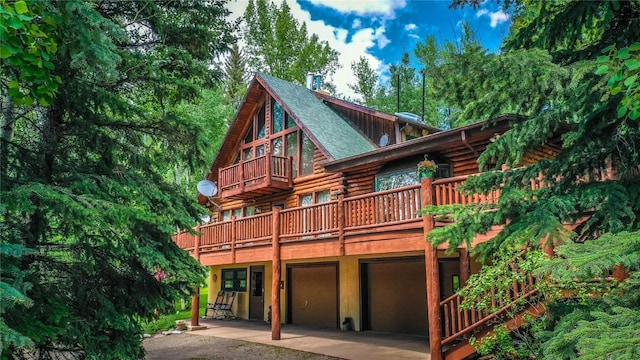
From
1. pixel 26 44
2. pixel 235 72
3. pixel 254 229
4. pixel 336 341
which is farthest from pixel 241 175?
pixel 235 72

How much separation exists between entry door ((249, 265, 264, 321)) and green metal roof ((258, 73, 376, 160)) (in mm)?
6030

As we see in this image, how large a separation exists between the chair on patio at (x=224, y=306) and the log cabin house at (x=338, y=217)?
29cm

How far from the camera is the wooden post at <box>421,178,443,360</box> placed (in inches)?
312

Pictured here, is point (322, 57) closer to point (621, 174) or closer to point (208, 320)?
point (208, 320)

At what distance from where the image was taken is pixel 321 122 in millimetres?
16719

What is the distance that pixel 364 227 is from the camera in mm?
9906

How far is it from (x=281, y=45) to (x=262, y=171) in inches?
701

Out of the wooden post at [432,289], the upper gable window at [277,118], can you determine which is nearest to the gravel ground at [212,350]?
the wooden post at [432,289]

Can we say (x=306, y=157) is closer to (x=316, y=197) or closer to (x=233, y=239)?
(x=316, y=197)

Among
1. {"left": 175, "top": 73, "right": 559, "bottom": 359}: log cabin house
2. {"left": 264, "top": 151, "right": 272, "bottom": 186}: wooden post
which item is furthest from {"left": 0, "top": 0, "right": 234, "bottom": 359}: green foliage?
{"left": 264, "top": 151, "right": 272, "bottom": 186}: wooden post

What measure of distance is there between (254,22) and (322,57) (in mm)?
5657

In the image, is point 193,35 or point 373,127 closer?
point 193,35

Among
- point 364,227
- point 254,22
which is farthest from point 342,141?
point 254,22

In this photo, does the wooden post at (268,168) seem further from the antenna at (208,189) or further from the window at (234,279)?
the window at (234,279)
